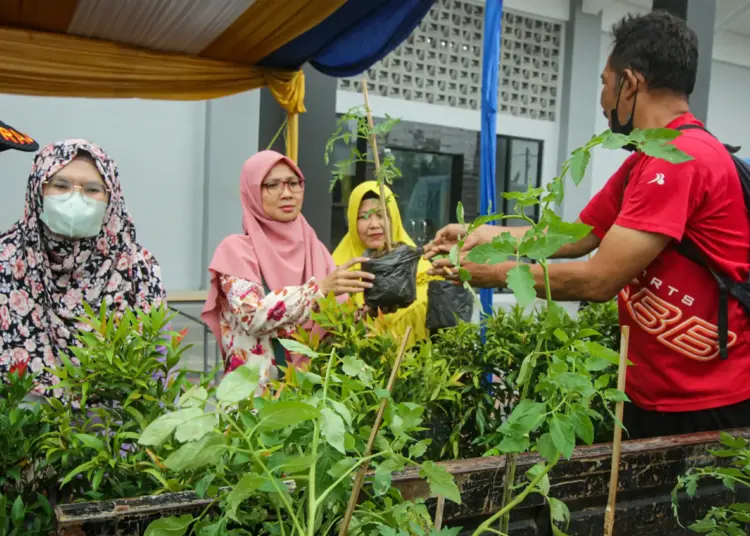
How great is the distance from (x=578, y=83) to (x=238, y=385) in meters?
8.59

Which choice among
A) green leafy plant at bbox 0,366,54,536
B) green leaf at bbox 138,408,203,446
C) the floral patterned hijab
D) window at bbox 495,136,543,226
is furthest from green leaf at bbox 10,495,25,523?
window at bbox 495,136,543,226

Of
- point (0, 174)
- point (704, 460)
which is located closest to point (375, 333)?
point (704, 460)

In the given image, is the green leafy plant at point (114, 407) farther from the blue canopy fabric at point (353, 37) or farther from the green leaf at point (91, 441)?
the blue canopy fabric at point (353, 37)

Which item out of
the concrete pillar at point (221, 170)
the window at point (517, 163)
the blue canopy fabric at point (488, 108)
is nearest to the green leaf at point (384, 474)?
the blue canopy fabric at point (488, 108)

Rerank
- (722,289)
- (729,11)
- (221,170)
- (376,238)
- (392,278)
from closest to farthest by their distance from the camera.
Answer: (722,289) < (392,278) < (376,238) < (221,170) < (729,11)

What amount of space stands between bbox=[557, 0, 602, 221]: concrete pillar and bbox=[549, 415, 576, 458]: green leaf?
26.0 ft

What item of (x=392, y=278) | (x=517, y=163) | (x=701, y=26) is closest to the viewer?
(x=392, y=278)

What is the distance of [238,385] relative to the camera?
24.5 inches

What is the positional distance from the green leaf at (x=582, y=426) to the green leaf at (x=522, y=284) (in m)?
0.14

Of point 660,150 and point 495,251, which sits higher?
point 660,150

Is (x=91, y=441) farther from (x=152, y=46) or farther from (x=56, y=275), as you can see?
(x=152, y=46)

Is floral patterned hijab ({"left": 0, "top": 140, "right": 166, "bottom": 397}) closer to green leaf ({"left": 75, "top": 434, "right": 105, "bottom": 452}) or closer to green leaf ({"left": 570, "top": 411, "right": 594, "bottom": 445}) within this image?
green leaf ({"left": 75, "top": 434, "right": 105, "bottom": 452})

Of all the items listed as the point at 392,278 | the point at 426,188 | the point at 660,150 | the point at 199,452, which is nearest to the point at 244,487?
the point at 199,452

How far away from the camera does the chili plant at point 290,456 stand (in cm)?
60
